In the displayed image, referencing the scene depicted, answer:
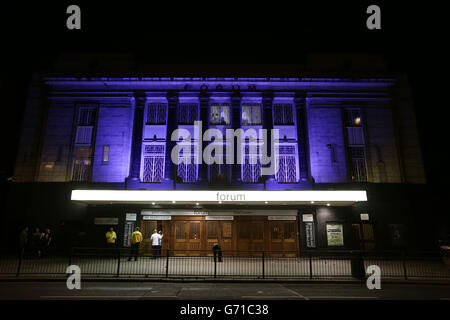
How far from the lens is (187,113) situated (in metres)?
20.6

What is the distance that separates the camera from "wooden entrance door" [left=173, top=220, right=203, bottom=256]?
1834 centimetres

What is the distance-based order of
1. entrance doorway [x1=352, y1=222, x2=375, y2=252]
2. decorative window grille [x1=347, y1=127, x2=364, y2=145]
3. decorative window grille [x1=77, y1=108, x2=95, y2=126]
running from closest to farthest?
1. entrance doorway [x1=352, y1=222, x2=375, y2=252]
2. decorative window grille [x1=347, y1=127, x2=364, y2=145]
3. decorative window grille [x1=77, y1=108, x2=95, y2=126]

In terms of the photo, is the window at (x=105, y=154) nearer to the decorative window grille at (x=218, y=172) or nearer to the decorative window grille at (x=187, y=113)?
the decorative window grille at (x=187, y=113)

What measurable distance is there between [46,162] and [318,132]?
66.1ft

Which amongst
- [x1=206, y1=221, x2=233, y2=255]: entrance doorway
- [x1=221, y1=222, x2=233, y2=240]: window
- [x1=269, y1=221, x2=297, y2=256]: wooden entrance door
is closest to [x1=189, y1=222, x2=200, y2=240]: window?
[x1=206, y1=221, x2=233, y2=255]: entrance doorway

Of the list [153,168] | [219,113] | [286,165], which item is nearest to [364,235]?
[286,165]

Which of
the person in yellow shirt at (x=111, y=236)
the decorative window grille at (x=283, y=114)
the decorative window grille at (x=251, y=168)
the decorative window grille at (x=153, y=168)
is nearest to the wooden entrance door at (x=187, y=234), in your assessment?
the decorative window grille at (x=153, y=168)

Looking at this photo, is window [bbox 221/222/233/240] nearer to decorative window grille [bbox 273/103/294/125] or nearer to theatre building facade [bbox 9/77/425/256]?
theatre building facade [bbox 9/77/425/256]

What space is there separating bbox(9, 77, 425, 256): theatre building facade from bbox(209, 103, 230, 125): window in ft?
0.29

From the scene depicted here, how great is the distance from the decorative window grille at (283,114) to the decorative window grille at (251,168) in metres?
3.05

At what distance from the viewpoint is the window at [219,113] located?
67.0ft

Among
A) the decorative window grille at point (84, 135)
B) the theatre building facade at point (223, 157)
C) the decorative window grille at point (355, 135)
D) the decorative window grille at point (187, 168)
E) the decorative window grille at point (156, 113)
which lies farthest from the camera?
the decorative window grille at point (156, 113)

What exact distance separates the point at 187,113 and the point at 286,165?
861 cm
